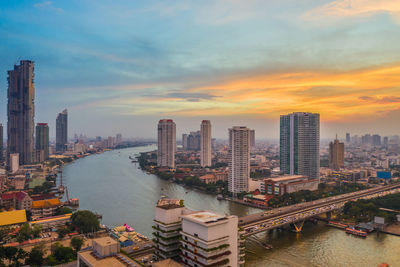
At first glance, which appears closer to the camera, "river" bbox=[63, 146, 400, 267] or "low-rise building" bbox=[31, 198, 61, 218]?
"river" bbox=[63, 146, 400, 267]

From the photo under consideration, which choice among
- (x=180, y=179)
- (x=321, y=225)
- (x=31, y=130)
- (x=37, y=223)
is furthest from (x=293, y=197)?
(x=31, y=130)

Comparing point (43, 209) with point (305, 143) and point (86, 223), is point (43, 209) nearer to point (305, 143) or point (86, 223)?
point (86, 223)

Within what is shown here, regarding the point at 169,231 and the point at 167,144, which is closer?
the point at 169,231

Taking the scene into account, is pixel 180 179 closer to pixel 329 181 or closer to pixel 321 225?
pixel 329 181

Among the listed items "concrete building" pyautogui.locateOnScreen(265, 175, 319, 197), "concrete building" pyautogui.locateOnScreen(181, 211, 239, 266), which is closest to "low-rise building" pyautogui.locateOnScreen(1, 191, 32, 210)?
"concrete building" pyautogui.locateOnScreen(181, 211, 239, 266)

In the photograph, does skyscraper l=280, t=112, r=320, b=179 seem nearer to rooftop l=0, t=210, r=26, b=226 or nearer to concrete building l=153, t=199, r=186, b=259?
→ concrete building l=153, t=199, r=186, b=259

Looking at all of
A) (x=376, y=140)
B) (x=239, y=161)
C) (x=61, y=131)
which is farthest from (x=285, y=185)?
(x=376, y=140)

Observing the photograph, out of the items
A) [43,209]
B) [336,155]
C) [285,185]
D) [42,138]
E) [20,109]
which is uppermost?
[20,109]
